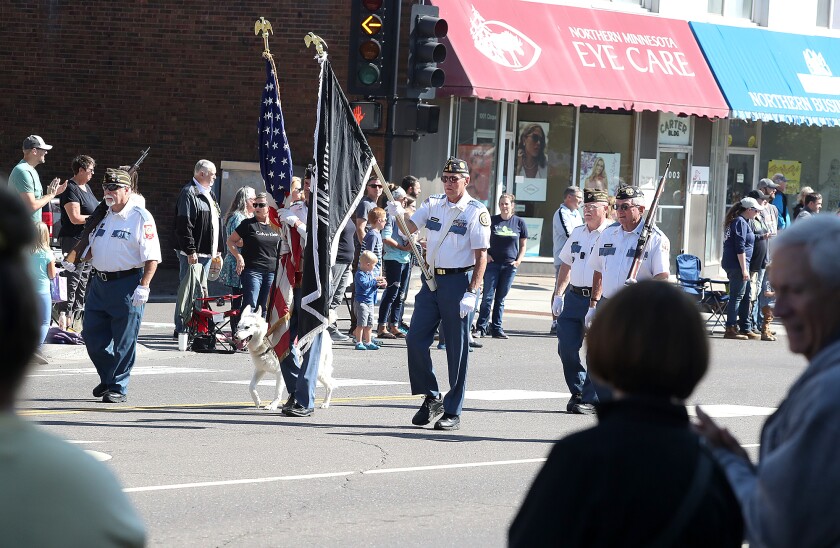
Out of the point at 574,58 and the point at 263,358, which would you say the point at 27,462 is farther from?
the point at 574,58

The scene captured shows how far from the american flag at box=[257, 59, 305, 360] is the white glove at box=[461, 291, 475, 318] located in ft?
5.09

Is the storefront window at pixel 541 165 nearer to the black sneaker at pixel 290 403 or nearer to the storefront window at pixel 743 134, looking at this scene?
the storefront window at pixel 743 134

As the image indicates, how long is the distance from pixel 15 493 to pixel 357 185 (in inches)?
379

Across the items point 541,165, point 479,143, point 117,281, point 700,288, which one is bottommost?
point 700,288

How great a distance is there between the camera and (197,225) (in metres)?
16.5

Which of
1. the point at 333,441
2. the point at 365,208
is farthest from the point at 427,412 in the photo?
the point at 365,208

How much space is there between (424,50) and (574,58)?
344 inches

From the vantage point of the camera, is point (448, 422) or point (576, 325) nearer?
point (448, 422)

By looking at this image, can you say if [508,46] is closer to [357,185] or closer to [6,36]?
[6,36]

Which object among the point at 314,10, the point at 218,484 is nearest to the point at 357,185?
the point at 218,484

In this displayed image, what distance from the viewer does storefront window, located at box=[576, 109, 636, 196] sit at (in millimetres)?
27281

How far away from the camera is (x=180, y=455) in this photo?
30.9 ft

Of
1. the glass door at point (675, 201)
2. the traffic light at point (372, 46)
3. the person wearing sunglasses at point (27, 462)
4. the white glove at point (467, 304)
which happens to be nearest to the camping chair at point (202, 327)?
the traffic light at point (372, 46)

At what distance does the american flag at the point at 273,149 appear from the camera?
1218 centimetres
